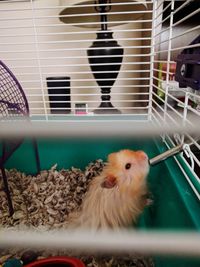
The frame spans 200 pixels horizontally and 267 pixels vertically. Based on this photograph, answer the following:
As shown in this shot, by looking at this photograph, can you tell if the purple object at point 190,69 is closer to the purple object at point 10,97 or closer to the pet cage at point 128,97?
the pet cage at point 128,97

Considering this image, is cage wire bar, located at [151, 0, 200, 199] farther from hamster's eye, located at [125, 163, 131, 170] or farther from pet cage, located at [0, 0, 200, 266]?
hamster's eye, located at [125, 163, 131, 170]

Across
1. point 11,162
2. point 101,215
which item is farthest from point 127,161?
point 11,162

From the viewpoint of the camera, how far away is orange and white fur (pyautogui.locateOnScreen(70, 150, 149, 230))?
755mm

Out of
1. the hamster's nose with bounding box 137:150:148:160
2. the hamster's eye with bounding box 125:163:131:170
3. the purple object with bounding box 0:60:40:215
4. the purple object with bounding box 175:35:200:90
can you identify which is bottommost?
the hamster's eye with bounding box 125:163:131:170

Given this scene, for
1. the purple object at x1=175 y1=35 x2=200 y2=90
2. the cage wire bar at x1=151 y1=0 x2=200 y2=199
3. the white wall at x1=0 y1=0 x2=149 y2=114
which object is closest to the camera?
the purple object at x1=175 y1=35 x2=200 y2=90

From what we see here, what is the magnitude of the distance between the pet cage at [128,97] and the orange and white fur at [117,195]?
0.05m

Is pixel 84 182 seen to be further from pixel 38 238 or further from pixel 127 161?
pixel 38 238

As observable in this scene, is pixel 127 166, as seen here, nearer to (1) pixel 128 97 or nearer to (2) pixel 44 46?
(1) pixel 128 97

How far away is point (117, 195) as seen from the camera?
0.81 meters

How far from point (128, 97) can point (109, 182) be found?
2.69 ft

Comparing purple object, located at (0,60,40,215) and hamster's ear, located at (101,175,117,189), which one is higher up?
purple object, located at (0,60,40,215)

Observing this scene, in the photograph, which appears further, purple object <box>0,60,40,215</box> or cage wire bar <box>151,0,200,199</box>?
purple object <box>0,60,40,215</box>

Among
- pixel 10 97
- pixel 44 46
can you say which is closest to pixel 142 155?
pixel 10 97

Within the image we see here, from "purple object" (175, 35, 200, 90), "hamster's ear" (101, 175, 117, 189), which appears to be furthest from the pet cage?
"hamster's ear" (101, 175, 117, 189)
